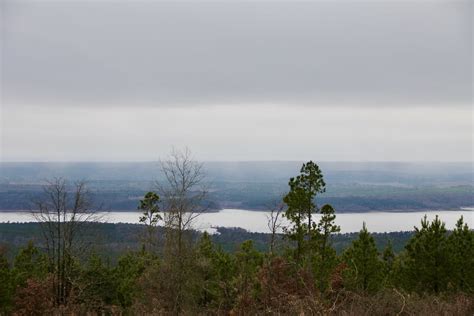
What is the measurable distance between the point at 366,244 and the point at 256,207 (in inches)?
5487

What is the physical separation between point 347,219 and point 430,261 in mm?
112084

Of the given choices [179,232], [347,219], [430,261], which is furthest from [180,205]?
[347,219]

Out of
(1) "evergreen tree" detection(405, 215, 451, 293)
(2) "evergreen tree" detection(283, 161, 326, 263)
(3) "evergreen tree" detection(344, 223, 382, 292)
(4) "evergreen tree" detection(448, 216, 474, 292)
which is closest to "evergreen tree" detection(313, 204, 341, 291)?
(2) "evergreen tree" detection(283, 161, 326, 263)

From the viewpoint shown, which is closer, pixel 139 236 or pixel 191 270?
pixel 191 270

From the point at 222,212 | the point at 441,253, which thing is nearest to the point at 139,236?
the point at 441,253

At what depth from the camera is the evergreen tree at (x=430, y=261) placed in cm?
1873

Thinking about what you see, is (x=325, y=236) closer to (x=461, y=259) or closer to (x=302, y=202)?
(x=302, y=202)

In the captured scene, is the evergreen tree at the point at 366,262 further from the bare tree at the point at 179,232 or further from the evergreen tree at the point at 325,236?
the bare tree at the point at 179,232

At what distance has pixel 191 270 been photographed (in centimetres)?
2030

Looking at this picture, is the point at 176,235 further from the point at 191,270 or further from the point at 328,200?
the point at 328,200

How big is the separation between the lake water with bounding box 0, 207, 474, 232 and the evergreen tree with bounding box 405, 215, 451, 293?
240 ft

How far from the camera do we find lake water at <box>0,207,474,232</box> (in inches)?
4216

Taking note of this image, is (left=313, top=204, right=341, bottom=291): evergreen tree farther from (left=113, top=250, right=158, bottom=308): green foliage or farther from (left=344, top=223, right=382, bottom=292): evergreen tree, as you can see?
(left=113, top=250, right=158, bottom=308): green foliage

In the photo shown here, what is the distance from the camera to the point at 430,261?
62.1 feet
